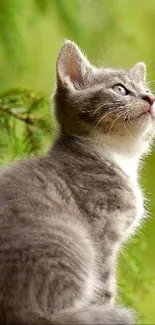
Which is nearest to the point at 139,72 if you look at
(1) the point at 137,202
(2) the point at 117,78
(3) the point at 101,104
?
(2) the point at 117,78

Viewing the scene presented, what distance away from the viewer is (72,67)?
138cm

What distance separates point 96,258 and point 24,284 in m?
0.17

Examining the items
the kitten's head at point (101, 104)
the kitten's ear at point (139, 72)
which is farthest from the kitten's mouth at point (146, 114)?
the kitten's ear at point (139, 72)

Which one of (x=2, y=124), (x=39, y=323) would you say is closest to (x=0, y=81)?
(x=2, y=124)

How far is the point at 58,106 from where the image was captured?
139cm

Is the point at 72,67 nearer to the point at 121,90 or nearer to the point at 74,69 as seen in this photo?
the point at 74,69

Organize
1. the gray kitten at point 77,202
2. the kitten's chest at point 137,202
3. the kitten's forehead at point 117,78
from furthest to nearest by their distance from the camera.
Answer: the kitten's forehead at point 117,78
the kitten's chest at point 137,202
the gray kitten at point 77,202

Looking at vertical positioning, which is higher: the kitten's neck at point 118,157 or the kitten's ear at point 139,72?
the kitten's ear at point 139,72

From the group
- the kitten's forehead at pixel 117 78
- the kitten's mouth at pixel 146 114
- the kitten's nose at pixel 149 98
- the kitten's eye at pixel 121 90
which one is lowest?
the kitten's mouth at pixel 146 114

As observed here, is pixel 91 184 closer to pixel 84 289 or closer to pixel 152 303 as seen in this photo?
pixel 84 289

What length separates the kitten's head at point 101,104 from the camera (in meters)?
1.31

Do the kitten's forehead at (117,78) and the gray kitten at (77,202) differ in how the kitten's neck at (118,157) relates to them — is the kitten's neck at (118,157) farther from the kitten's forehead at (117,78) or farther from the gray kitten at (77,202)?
the kitten's forehead at (117,78)

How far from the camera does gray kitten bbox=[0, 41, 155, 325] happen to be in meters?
1.01

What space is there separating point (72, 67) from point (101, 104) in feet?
0.38
